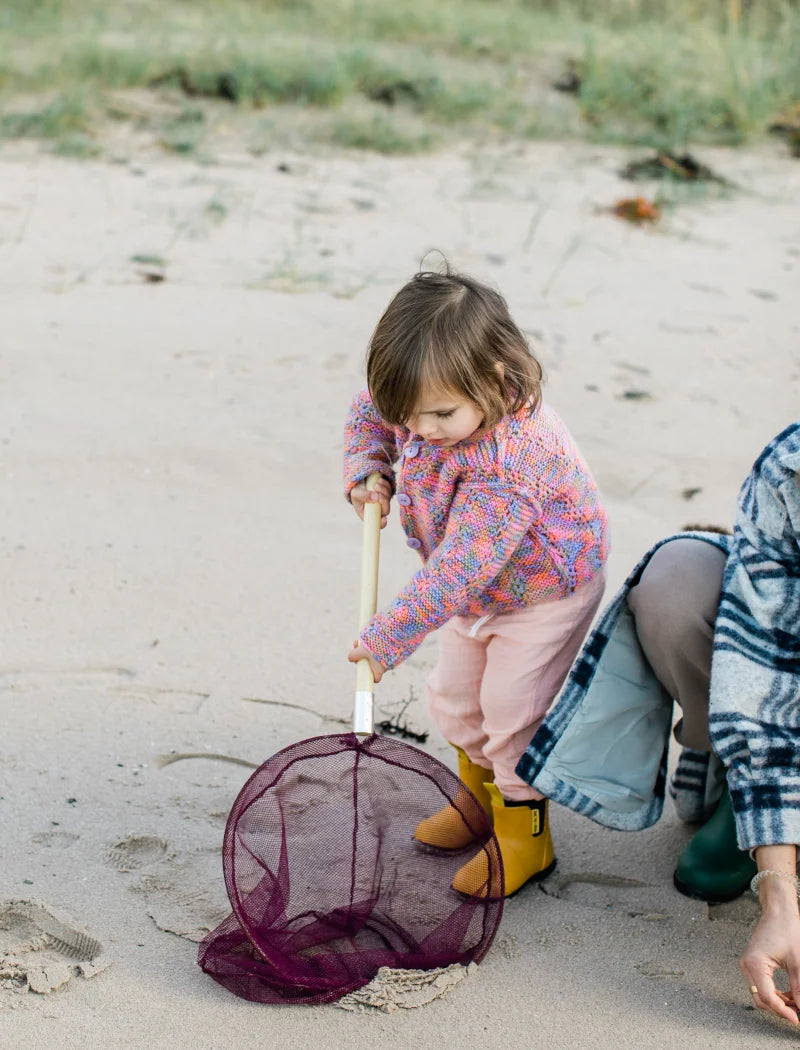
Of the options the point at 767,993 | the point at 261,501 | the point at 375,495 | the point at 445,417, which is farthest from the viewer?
Result: the point at 261,501

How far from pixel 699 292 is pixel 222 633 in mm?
2685

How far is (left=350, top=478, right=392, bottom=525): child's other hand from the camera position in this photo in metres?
2.42

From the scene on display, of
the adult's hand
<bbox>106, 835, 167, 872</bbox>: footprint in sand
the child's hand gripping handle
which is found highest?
the child's hand gripping handle

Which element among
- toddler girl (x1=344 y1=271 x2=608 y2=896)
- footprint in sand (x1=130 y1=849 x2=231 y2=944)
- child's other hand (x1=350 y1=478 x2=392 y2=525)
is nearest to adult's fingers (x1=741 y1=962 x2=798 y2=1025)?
toddler girl (x1=344 y1=271 x2=608 y2=896)

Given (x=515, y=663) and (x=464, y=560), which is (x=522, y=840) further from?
(x=464, y=560)

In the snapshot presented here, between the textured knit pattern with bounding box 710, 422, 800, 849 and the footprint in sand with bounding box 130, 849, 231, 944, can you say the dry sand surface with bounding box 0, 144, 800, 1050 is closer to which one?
the footprint in sand with bounding box 130, 849, 231, 944

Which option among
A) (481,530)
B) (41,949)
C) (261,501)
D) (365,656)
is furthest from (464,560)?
(261,501)

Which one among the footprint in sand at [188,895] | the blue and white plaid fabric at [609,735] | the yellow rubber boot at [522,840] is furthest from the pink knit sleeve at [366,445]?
the footprint in sand at [188,895]

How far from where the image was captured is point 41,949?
2.08 metres

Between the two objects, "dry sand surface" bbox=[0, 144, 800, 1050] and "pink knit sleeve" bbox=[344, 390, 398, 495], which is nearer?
"dry sand surface" bbox=[0, 144, 800, 1050]

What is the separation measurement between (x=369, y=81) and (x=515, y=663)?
498 centimetres

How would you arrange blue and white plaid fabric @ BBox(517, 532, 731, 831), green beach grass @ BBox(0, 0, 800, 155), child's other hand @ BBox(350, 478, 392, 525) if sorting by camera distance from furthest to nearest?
green beach grass @ BBox(0, 0, 800, 155)
child's other hand @ BBox(350, 478, 392, 525)
blue and white plaid fabric @ BBox(517, 532, 731, 831)

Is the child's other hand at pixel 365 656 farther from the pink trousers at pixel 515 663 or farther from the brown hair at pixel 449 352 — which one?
the brown hair at pixel 449 352

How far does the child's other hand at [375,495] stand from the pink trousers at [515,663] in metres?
0.25
